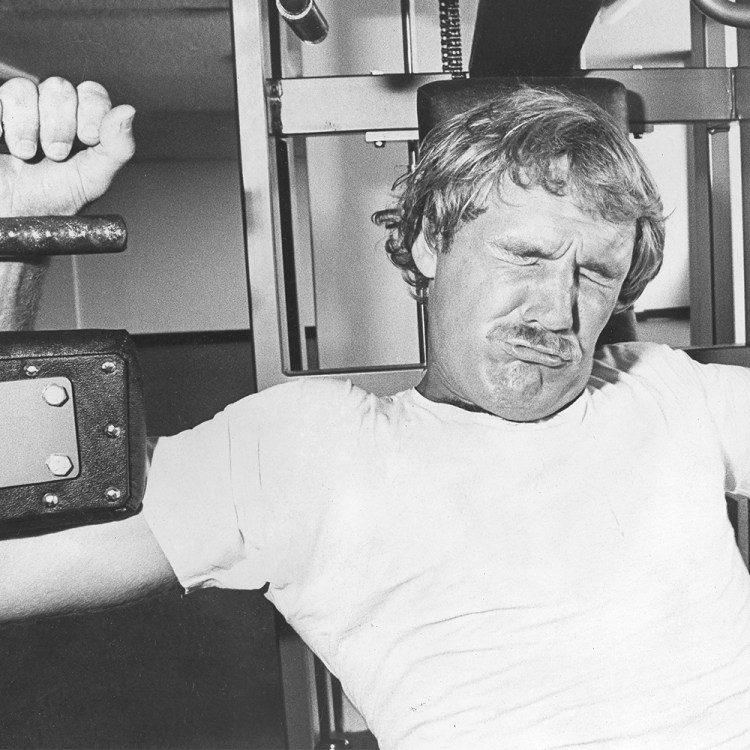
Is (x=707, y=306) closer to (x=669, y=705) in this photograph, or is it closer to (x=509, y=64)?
(x=509, y=64)

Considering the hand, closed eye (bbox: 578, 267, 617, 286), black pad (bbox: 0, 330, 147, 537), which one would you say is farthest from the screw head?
closed eye (bbox: 578, 267, 617, 286)

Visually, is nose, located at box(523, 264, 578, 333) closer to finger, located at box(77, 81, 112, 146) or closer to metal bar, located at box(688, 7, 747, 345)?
finger, located at box(77, 81, 112, 146)

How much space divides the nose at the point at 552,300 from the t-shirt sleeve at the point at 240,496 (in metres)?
0.29

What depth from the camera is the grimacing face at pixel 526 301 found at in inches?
40.2

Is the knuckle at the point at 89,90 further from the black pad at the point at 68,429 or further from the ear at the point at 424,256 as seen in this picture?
the ear at the point at 424,256

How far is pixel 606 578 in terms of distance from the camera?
3.16 feet

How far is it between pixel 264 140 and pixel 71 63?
8.98 ft

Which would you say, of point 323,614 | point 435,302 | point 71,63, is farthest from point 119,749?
point 71,63

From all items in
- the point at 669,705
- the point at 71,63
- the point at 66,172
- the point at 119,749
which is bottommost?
the point at 119,749

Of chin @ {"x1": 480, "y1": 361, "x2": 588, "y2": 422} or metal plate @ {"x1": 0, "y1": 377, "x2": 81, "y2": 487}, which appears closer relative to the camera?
metal plate @ {"x1": 0, "y1": 377, "x2": 81, "y2": 487}

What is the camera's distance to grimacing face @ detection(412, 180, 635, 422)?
1.02m

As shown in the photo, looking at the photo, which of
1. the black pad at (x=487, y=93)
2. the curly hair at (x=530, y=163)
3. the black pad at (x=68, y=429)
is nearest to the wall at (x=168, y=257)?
the black pad at (x=487, y=93)

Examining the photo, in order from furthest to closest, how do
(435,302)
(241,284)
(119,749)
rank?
1. (241,284)
2. (119,749)
3. (435,302)

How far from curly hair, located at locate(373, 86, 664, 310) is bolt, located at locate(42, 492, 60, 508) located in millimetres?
579
